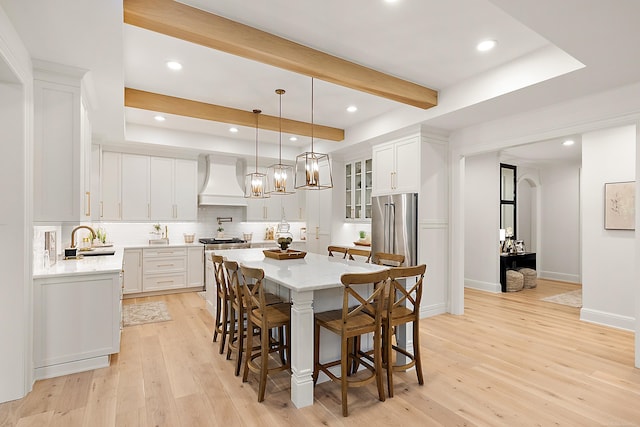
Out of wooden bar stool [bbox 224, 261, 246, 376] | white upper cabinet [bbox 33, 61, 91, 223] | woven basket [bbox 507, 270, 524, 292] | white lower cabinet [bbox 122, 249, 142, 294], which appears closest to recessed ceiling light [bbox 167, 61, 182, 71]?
white upper cabinet [bbox 33, 61, 91, 223]

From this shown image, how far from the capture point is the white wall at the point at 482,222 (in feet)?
20.7

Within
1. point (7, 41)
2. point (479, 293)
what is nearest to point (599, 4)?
point (7, 41)

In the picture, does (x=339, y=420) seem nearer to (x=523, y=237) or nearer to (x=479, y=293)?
(x=479, y=293)

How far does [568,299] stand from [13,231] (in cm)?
722

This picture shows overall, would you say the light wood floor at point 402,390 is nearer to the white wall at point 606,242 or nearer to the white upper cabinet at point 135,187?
the white wall at point 606,242

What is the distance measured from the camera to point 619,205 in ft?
14.8

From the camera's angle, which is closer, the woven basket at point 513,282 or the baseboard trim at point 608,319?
the baseboard trim at point 608,319

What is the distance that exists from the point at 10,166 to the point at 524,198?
8.99 metres

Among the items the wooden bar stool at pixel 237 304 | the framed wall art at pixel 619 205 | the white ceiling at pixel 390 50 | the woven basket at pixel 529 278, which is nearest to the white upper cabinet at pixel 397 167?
the white ceiling at pixel 390 50

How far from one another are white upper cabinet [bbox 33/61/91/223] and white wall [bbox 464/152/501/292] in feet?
20.4

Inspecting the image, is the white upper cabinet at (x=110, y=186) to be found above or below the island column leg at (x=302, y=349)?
above

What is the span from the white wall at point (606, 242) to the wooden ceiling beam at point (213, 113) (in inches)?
148

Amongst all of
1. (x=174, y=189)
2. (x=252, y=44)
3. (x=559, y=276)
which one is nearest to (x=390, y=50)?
(x=252, y=44)

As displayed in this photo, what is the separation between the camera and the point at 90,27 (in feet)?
7.54
